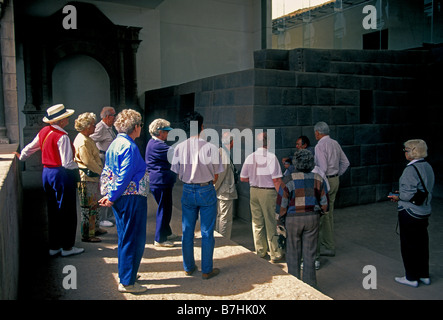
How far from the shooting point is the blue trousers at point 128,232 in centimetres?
377

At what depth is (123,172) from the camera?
12.1ft

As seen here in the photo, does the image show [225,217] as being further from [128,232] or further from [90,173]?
[128,232]

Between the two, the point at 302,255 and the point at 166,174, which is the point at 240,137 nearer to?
the point at 166,174

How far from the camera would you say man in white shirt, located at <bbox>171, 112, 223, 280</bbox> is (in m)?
4.23

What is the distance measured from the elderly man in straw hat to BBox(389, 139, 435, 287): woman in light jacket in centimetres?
385

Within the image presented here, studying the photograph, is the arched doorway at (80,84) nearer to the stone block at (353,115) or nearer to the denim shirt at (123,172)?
the stone block at (353,115)

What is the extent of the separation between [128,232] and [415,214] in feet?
10.8

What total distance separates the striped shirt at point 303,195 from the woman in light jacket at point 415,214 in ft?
3.63

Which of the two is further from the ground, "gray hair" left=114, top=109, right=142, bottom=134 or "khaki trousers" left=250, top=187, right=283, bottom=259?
"gray hair" left=114, top=109, right=142, bottom=134

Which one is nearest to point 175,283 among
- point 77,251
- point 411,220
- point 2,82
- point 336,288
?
point 77,251

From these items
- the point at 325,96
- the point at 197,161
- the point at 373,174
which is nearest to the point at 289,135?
the point at 325,96

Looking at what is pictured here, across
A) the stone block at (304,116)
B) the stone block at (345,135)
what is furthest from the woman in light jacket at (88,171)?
the stone block at (345,135)

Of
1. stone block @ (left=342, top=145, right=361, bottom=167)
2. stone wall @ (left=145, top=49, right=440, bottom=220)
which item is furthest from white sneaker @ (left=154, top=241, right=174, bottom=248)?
stone block @ (left=342, top=145, right=361, bottom=167)

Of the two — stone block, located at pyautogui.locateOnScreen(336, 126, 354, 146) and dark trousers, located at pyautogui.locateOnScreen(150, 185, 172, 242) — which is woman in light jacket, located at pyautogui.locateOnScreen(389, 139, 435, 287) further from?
stone block, located at pyautogui.locateOnScreen(336, 126, 354, 146)
